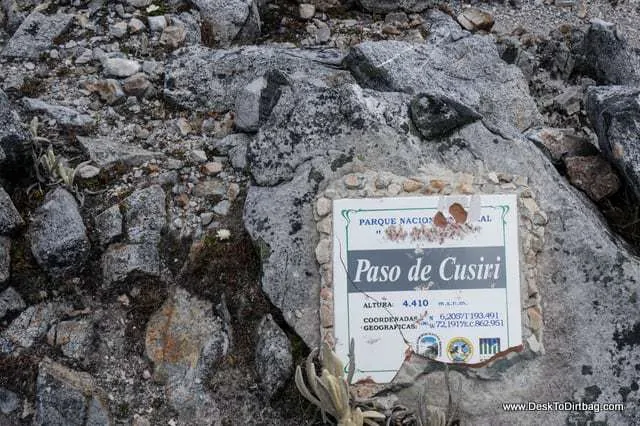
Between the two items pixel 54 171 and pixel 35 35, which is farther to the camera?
pixel 35 35

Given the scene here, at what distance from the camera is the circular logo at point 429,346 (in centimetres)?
396

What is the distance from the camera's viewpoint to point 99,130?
511cm

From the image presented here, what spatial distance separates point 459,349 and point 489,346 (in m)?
0.16

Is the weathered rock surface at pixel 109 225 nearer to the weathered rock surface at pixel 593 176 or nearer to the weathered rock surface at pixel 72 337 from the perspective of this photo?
the weathered rock surface at pixel 72 337

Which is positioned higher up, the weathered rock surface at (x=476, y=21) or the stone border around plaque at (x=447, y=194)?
the weathered rock surface at (x=476, y=21)

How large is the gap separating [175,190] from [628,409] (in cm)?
293

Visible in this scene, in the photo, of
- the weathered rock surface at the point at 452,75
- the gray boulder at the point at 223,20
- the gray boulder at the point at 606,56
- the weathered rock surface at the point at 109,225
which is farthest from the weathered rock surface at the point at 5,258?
the gray boulder at the point at 606,56

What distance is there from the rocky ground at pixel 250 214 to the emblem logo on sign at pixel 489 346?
102 millimetres

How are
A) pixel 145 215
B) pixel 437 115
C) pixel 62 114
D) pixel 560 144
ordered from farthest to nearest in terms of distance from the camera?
pixel 62 114, pixel 560 144, pixel 145 215, pixel 437 115

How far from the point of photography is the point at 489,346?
3.95 meters

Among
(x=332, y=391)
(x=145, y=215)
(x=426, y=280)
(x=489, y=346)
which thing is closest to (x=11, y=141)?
(x=145, y=215)

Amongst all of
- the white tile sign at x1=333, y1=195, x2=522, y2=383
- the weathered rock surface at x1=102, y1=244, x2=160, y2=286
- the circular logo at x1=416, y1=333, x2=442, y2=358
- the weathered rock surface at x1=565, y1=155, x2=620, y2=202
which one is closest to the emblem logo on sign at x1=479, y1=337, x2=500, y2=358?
the white tile sign at x1=333, y1=195, x2=522, y2=383

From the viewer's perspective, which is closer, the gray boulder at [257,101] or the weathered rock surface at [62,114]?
the gray boulder at [257,101]

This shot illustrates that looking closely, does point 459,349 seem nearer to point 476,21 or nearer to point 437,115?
point 437,115
